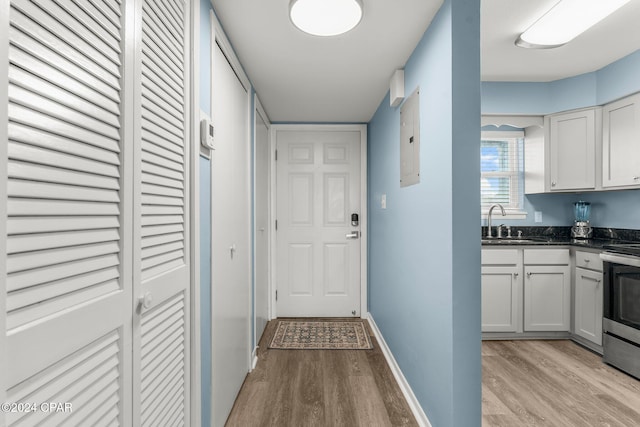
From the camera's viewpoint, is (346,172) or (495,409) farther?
(346,172)

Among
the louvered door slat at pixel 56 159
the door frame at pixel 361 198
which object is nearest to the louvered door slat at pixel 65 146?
the louvered door slat at pixel 56 159

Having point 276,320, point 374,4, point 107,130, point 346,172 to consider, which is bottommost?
point 276,320

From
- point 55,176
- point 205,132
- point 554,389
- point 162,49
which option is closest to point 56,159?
point 55,176

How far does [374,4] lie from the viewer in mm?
1636

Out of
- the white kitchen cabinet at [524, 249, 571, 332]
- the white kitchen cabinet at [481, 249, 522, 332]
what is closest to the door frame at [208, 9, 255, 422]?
the white kitchen cabinet at [481, 249, 522, 332]

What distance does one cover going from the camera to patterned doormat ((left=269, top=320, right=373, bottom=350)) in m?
3.07

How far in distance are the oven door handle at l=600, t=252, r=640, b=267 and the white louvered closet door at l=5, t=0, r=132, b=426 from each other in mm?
3171

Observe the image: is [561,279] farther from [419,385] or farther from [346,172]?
[346,172]

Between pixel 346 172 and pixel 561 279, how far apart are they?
2.39 metres

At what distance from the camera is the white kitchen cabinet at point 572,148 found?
3.09 meters

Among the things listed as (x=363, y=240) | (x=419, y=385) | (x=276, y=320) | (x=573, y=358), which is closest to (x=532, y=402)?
(x=419, y=385)

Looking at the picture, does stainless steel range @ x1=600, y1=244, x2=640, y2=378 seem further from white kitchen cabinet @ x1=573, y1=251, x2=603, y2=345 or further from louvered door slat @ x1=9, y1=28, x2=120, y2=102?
louvered door slat @ x1=9, y1=28, x2=120, y2=102

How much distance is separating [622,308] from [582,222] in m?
1.12

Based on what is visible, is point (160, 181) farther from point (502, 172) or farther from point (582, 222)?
point (582, 222)
